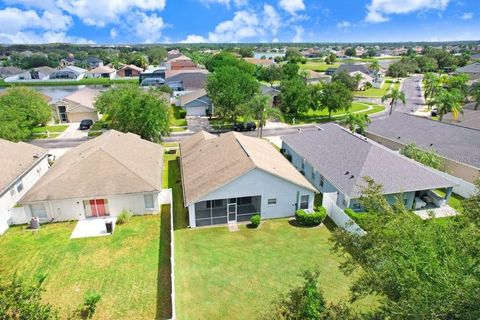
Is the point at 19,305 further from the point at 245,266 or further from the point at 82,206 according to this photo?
the point at 82,206

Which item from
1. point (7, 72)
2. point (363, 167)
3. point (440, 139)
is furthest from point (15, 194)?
point (7, 72)

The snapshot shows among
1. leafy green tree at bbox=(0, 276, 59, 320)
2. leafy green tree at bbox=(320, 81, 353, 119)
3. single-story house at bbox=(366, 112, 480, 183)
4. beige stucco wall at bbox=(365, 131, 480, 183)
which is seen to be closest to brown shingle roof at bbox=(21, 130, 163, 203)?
leafy green tree at bbox=(0, 276, 59, 320)

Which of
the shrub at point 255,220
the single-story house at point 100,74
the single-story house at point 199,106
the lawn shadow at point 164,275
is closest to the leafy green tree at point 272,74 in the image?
the single-story house at point 199,106

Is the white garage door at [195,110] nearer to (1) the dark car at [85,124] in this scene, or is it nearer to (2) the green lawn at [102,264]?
(1) the dark car at [85,124]

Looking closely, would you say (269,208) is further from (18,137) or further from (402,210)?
(18,137)

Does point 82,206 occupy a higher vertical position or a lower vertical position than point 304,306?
lower

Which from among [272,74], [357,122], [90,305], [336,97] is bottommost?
[90,305]

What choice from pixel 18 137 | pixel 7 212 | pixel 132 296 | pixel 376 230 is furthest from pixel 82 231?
pixel 18 137
